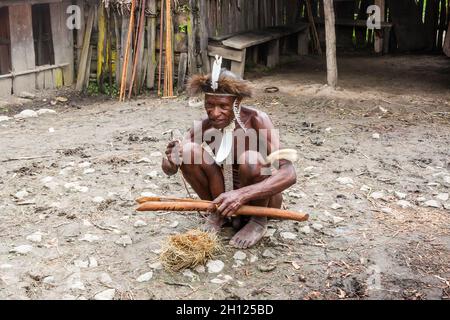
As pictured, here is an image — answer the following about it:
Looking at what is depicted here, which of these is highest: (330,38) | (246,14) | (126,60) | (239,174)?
(246,14)

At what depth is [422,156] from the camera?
5941mm

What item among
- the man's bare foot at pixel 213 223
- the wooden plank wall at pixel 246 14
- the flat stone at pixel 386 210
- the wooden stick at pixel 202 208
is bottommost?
the flat stone at pixel 386 210

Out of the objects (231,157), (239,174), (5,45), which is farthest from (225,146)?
(5,45)

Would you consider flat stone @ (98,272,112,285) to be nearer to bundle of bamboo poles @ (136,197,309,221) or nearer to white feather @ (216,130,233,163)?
bundle of bamboo poles @ (136,197,309,221)

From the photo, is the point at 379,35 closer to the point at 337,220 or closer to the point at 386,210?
the point at 386,210

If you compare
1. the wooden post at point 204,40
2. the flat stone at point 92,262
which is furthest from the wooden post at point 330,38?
the flat stone at point 92,262

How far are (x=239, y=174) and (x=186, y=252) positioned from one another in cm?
62

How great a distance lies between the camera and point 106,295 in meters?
3.24

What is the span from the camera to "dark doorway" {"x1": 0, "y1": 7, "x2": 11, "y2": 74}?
8.99m

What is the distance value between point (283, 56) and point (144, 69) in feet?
12.2

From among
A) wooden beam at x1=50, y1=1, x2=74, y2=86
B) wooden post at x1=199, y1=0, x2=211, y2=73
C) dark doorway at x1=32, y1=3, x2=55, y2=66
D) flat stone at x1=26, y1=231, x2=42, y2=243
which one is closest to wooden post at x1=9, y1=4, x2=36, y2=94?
dark doorway at x1=32, y1=3, x2=55, y2=66

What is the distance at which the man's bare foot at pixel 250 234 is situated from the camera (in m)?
3.81

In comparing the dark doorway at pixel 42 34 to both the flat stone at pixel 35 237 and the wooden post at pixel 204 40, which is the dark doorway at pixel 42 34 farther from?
the flat stone at pixel 35 237
